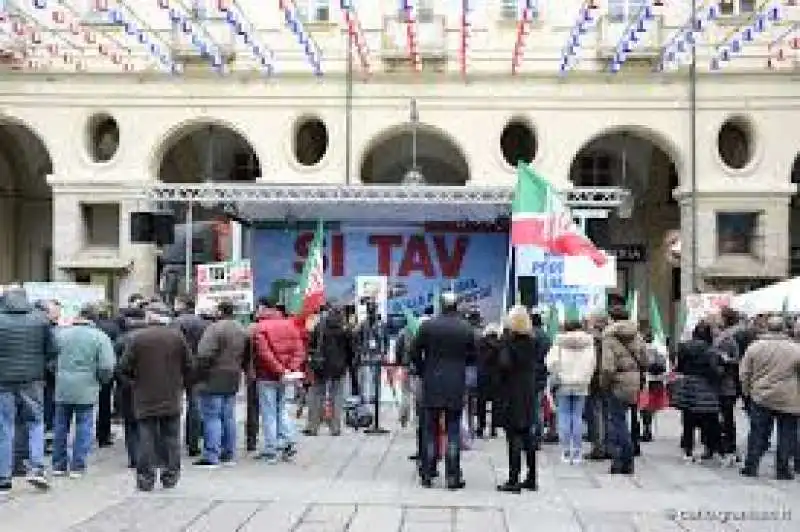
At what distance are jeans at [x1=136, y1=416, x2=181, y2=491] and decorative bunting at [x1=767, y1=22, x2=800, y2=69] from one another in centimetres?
1957

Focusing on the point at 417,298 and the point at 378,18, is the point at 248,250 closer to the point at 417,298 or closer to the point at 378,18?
the point at 417,298

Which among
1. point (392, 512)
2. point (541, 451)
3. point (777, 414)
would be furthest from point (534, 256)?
point (392, 512)

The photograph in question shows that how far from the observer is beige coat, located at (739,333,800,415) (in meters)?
14.3

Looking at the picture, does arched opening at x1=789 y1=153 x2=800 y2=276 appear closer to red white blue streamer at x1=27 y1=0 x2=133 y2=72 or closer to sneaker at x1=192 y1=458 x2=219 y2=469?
red white blue streamer at x1=27 y1=0 x2=133 y2=72

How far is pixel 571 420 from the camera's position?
50.9 ft

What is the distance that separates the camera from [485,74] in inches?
1178

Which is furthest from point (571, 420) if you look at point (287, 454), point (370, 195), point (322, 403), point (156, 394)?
point (370, 195)

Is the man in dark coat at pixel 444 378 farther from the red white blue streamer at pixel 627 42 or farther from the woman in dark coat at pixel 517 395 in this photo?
the red white blue streamer at pixel 627 42

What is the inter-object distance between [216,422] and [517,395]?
3331 millimetres

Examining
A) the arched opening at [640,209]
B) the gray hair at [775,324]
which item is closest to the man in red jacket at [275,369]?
the gray hair at [775,324]

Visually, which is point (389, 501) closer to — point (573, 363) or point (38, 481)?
point (38, 481)

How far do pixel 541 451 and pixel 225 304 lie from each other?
450 cm

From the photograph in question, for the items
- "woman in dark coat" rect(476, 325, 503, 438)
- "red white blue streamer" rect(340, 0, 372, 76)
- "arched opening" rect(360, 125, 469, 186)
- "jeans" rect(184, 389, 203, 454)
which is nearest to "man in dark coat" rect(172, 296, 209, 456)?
"jeans" rect(184, 389, 203, 454)

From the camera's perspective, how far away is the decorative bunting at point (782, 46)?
94.5ft
